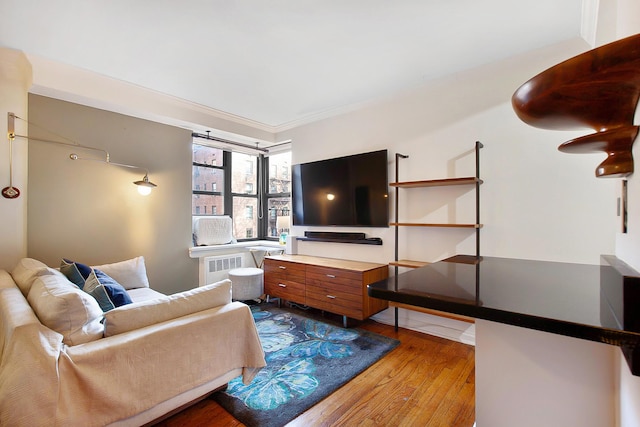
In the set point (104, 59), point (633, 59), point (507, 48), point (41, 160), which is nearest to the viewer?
point (633, 59)

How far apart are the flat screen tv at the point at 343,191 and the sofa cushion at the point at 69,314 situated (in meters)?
2.59

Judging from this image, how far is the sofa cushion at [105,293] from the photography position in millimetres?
1828

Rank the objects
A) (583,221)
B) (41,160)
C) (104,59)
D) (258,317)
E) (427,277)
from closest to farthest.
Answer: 1. (427,277)
2. (583,221)
3. (104,59)
4. (41,160)
5. (258,317)

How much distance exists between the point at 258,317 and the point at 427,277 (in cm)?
282

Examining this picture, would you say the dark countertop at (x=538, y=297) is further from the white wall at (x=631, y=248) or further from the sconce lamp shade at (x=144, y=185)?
the sconce lamp shade at (x=144, y=185)

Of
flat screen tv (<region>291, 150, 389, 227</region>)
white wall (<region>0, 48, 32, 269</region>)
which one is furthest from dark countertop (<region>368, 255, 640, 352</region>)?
white wall (<region>0, 48, 32, 269</region>)

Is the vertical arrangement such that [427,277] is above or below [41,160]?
below

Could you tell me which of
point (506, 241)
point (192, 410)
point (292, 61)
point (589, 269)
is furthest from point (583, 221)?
point (192, 410)

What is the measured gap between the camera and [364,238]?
3.41m

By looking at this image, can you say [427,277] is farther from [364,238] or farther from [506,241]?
[364,238]

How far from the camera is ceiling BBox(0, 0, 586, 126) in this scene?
1892 millimetres

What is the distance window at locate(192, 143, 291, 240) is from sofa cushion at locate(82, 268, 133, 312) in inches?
87.5

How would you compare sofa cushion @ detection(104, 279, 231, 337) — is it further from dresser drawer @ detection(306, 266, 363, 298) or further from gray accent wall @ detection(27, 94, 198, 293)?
Result: gray accent wall @ detection(27, 94, 198, 293)

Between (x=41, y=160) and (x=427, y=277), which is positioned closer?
(x=427, y=277)
